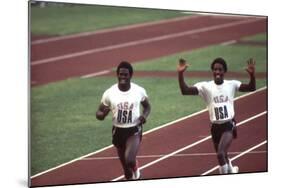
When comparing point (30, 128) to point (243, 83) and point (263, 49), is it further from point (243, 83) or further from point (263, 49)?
point (263, 49)

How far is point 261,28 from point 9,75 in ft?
6.59

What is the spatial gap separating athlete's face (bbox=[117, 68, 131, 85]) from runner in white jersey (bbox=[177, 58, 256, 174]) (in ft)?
1.51

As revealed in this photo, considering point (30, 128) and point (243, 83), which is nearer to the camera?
point (30, 128)

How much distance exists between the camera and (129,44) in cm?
400

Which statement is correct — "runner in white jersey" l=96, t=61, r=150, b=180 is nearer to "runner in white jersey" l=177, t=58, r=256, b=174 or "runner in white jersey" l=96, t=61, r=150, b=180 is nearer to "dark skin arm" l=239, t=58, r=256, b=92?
"runner in white jersey" l=177, t=58, r=256, b=174

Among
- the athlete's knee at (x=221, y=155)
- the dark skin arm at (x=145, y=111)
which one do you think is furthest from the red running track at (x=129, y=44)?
the athlete's knee at (x=221, y=155)

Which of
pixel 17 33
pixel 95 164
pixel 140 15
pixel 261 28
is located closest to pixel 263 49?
pixel 261 28

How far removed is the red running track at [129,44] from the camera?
148 inches

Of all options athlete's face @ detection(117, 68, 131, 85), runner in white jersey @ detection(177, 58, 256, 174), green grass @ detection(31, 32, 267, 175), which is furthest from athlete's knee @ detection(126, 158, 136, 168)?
runner in white jersey @ detection(177, 58, 256, 174)

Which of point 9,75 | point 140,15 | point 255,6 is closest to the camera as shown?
point 9,75

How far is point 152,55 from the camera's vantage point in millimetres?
4109

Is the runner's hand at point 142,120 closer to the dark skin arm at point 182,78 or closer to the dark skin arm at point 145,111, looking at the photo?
the dark skin arm at point 145,111

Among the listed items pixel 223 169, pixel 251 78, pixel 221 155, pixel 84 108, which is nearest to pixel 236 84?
pixel 251 78

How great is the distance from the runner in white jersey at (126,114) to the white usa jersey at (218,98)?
505mm
